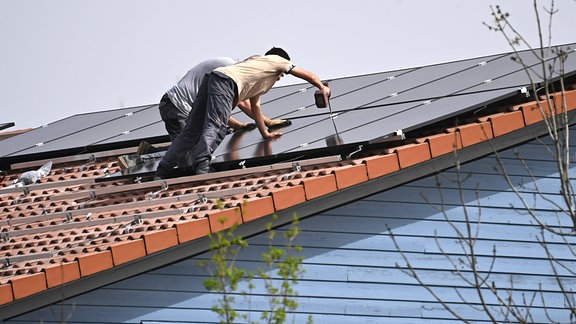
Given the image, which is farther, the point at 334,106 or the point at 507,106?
the point at 334,106

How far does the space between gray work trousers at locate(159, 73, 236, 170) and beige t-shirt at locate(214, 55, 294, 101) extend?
0.08 meters

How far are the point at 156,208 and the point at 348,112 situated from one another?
2.83 meters

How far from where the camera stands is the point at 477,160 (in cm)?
1375

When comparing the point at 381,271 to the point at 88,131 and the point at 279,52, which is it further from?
the point at 88,131

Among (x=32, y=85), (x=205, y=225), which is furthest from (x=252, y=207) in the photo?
(x=32, y=85)

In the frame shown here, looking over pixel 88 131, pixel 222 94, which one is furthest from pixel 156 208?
pixel 88 131

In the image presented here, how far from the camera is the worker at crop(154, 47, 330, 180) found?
540 inches

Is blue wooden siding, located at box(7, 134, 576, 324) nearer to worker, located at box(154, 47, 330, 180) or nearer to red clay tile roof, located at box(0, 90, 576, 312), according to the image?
red clay tile roof, located at box(0, 90, 576, 312)

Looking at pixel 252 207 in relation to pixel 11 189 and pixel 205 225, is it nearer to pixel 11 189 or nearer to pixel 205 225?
pixel 205 225

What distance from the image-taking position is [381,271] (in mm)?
13156

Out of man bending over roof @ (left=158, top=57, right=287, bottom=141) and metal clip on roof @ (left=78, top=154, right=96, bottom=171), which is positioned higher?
man bending over roof @ (left=158, top=57, right=287, bottom=141)

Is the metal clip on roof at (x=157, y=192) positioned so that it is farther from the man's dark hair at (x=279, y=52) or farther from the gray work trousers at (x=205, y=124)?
the man's dark hair at (x=279, y=52)

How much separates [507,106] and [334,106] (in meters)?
2.46

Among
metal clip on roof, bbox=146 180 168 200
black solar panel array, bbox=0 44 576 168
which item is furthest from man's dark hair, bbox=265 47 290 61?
metal clip on roof, bbox=146 180 168 200
